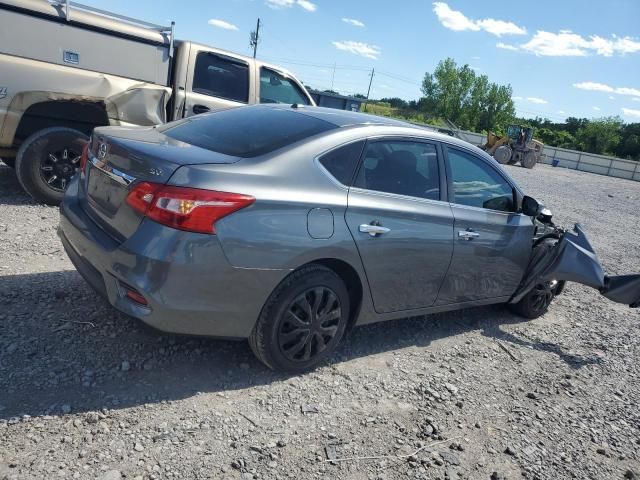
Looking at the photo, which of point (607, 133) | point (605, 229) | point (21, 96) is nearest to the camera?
point (21, 96)

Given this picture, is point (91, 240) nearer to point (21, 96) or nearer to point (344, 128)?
point (344, 128)

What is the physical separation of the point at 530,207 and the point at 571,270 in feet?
2.71

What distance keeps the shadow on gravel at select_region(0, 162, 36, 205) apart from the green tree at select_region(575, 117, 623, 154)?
70.0m

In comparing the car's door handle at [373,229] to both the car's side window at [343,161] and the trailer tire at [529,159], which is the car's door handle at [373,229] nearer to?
the car's side window at [343,161]

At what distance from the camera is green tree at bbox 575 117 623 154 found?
64.0 meters

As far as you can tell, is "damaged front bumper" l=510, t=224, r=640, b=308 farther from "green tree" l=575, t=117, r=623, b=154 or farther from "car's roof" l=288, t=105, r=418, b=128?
"green tree" l=575, t=117, r=623, b=154

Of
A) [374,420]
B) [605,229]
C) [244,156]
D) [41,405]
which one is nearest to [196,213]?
[244,156]

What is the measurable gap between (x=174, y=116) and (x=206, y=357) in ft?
12.8

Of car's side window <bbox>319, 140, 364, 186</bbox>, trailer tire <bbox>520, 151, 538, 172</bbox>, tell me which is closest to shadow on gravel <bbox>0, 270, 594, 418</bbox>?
car's side window <bbox>319, 140, 364, 186</bbox>

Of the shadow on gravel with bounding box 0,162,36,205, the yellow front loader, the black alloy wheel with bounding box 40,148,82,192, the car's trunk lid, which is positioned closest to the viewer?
the car's trunk lid

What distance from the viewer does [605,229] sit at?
11945 millimetres

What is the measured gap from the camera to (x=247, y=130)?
3393mm

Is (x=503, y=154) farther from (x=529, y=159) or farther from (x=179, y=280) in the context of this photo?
(x=179, y=280)

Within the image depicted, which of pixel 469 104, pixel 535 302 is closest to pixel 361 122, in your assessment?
pixel 535 302
